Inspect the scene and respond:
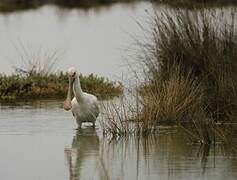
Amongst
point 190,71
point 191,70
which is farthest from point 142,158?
point 191,70

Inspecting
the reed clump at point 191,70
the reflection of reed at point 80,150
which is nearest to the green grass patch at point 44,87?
the reed clump at point 191,70

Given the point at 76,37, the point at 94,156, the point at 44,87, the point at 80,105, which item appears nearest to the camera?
the point at 94,156

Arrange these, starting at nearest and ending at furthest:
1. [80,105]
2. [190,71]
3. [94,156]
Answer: [94,156]
[190,71]
[80,105]

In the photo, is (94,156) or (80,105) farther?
(80,105)

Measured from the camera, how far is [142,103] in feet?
44.4

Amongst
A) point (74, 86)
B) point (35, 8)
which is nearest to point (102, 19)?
point (35, 8)

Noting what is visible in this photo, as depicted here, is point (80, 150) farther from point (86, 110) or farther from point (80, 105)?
point (80, 105)

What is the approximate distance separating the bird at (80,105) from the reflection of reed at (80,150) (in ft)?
0.82

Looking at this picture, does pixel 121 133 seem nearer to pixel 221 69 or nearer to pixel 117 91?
pixel 221 69

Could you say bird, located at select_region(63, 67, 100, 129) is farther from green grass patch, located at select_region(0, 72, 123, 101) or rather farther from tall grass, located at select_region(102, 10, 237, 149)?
green grass patch, located at select_region(0, 72, 123, 101)

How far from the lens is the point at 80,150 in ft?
40.8

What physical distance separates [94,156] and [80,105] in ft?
10.7

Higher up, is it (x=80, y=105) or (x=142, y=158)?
(x=80, y=105)

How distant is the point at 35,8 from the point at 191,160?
40.4m
